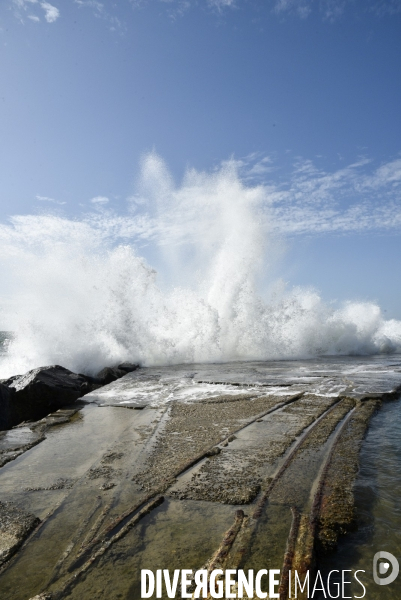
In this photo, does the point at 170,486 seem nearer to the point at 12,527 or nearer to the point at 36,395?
the point at 12,527

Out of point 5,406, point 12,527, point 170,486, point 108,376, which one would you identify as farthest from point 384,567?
point 108,376

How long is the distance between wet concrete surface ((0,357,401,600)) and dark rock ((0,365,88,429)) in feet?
2.69

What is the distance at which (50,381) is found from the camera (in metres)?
8.45

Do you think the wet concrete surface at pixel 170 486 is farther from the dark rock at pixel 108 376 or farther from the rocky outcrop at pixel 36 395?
the dark rock at pixel 108 376

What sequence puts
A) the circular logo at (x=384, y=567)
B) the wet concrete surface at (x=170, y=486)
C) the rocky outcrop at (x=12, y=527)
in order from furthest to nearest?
1. the rocky outcrop at (x=12, y=527)
2. the wet concrete surface at (x=170, y=486)
3. the circular logo at (x=384, y=567)

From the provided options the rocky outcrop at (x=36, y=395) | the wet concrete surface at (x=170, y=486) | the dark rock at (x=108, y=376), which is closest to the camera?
the wet concrete surface at (x=170, y=486)

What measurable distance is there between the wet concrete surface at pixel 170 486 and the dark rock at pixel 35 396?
32.3 inches

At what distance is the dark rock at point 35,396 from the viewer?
7296mm

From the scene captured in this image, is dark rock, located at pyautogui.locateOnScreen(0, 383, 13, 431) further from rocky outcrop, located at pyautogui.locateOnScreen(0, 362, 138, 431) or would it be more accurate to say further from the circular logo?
the circular logo

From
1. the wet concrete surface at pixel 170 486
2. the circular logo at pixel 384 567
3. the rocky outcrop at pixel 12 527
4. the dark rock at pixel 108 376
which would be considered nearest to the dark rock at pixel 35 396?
the wet concrete surface at pixel 170 486

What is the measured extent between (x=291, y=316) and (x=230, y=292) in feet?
13.2

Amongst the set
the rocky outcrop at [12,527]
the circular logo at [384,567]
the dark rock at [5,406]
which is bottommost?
the circular logo at [384,567]

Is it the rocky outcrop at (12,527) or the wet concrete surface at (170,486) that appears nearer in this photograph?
the wet concrete surface at (170,486)

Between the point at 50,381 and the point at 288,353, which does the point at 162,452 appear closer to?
the point at 50,381
